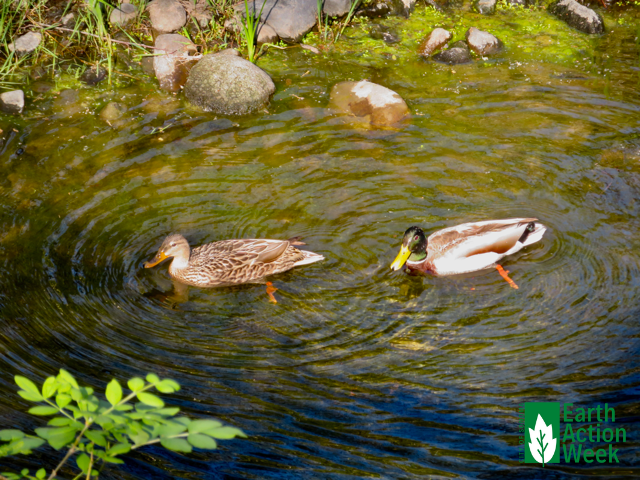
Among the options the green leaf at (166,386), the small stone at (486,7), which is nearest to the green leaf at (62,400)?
the green leaf at (166,386)

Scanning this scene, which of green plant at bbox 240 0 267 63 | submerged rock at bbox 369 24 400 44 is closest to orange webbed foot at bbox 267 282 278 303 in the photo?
green plant at bbox 240 0 267 63

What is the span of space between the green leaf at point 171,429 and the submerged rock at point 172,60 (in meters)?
7.37

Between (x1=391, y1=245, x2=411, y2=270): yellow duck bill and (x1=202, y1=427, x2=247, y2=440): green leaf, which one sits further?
(x1=391, y1=245, x2=411, y2=270): yellow duck bill

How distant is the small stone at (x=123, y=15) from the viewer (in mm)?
9523

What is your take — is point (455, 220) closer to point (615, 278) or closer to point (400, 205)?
point (400, 205)

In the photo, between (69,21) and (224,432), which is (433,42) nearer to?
(69,21)

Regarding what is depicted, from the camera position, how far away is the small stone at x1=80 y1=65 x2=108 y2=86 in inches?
347

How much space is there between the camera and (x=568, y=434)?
388cm

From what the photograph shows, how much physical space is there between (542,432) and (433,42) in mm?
7311

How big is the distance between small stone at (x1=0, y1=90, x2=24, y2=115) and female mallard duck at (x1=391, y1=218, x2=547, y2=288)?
5.72 metres

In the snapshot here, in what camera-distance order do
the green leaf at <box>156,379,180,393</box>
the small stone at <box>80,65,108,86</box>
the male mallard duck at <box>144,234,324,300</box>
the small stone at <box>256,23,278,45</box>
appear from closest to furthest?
the green leaf at <box>156,379,180,393</box>
the male mallard duck at <box>144,234,324,300</box>
the small stone at <box>80,65,108,86</box>
the small stone at <box>256,23,278,45</box>

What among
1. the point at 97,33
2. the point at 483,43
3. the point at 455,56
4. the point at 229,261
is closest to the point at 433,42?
the point at 455,56

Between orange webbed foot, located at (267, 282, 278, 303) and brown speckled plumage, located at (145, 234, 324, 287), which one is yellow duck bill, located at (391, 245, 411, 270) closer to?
brown speckled plumage, located at (145, 234, 324, 287)

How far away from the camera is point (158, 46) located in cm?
920
